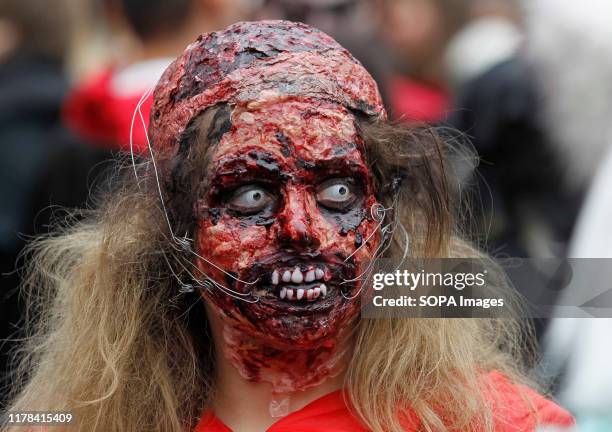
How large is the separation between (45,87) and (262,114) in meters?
2.23

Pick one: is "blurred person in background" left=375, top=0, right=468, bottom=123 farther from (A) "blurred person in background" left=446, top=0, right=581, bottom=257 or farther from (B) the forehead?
(B) the forehead

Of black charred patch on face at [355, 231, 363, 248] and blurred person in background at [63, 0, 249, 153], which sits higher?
blurred person in background at [63, 0, 249, 153]

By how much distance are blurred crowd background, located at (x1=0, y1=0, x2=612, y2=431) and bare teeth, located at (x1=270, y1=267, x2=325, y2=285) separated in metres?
1.06

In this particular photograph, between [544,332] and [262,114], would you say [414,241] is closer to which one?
[262,114]

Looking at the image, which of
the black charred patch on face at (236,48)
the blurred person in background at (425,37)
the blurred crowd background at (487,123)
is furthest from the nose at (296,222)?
the blurred person in background at (425,37)

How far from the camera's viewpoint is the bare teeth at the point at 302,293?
2568 millimetres

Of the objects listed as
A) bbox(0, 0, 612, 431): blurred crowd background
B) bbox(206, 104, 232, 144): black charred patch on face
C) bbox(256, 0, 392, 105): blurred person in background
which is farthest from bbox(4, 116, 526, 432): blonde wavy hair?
bbox(256, 0, 392, 105): blurred person in background

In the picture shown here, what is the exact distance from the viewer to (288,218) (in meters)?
2.57

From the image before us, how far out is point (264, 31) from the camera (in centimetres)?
273

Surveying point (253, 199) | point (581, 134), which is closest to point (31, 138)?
point (581, 134)

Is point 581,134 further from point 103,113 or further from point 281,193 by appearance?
point 281,193

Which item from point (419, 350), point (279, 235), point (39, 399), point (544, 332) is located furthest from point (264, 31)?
point (544, 332)

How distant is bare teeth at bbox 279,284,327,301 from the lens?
257 centimetres

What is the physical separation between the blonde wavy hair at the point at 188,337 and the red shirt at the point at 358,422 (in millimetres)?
35
